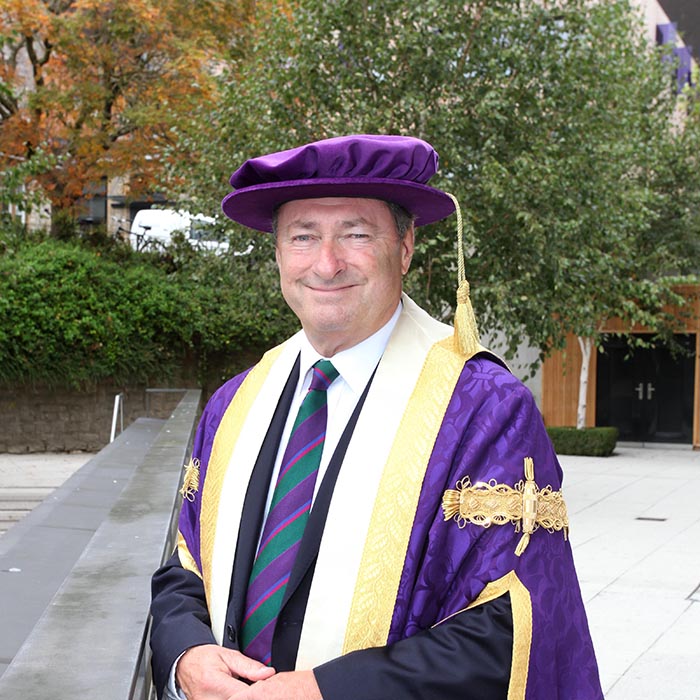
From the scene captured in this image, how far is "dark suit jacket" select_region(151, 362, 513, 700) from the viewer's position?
1855 millimetres

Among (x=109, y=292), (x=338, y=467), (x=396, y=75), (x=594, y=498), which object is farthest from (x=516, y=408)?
(x=109, y=292)

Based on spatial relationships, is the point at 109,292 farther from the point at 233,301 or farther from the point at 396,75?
the point at 396,75

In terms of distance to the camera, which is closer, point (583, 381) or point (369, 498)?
point (369, 498)

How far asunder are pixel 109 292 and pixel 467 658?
675 inches

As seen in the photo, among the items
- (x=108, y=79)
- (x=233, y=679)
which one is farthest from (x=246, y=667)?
(x=108, y=79)

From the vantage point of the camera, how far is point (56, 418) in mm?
18609

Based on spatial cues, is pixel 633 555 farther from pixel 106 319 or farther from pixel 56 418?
pixel 56 418

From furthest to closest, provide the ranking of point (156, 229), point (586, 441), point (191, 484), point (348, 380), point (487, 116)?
point (156, 229), point (586, 441), point (487, 116), point (191, 484), point (348, 380)

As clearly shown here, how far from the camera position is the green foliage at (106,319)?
58.4 feet

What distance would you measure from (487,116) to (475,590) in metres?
10.2

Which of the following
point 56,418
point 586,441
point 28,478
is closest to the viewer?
point 28,478

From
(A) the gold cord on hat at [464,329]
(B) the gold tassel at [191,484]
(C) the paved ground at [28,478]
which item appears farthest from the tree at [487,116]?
(A) the gold cord on hat at [464,329]

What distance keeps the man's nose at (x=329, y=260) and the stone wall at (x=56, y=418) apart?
16.5 m

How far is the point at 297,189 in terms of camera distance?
7.20ft
